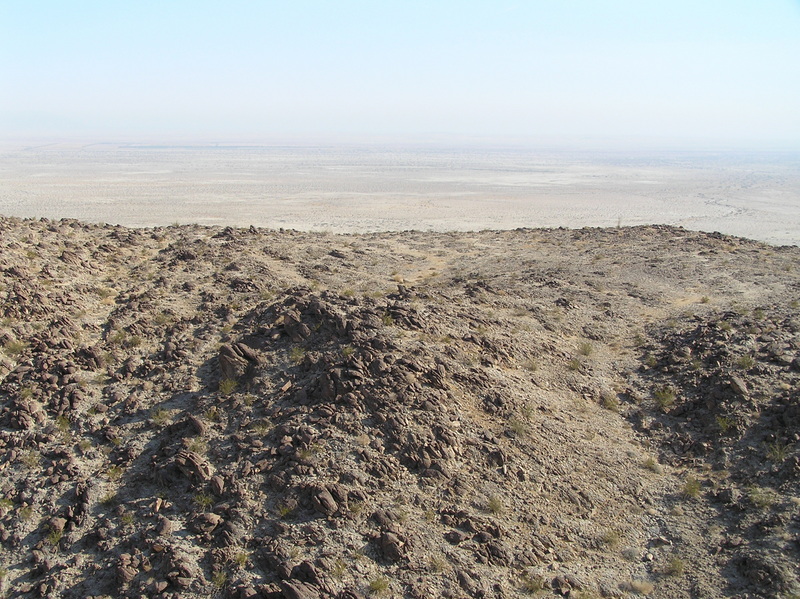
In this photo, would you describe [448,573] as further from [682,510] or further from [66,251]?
[66,251]

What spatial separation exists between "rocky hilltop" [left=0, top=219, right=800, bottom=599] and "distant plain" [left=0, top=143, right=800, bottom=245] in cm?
2956

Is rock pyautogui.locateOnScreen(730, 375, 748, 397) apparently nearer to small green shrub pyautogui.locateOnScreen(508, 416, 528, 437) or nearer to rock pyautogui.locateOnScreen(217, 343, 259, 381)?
small green shrub pyautogui.locateOnScreen(508, 416, 528, 437)

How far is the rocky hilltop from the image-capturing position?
7.52 metres

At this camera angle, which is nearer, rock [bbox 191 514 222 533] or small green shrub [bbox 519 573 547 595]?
small green shrub [bbox 519 573 547 595]

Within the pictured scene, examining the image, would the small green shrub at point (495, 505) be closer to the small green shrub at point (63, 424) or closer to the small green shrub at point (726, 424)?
the small green shrub at point (726, 424)

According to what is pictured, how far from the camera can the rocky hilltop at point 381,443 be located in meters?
7.52

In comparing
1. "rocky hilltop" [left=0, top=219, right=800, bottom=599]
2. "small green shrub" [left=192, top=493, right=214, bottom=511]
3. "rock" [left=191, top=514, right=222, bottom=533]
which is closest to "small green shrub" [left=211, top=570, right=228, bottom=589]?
"rocky hilltop" [left=0, top=219, right=800, bottom=599]

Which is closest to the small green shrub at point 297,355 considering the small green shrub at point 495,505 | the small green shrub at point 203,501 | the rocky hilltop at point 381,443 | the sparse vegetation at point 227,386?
the rocky hilltop at point 381,443

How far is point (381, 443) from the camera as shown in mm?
8906

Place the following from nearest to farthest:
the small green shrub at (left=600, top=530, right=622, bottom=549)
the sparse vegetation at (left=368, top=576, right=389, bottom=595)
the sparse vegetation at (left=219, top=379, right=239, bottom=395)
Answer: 1. the sparse vegetation at (left=368, top=576, right=389, bottom=595)
2. the small green shrub at (left=600, top=530, right=622, bottom=549)
3. the sparse vegetation at (left=219, top=379, right=239, bottom=395)

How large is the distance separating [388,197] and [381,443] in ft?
188

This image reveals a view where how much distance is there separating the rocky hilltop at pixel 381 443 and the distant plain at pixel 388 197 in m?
29.6

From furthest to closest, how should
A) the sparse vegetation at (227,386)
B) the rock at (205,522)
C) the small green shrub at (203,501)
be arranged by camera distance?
the sparse vegetation at (227,386) < the small green shrub at (203,501) < the rock at (205,522)

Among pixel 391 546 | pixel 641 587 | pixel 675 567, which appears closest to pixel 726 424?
pixel 675 567
